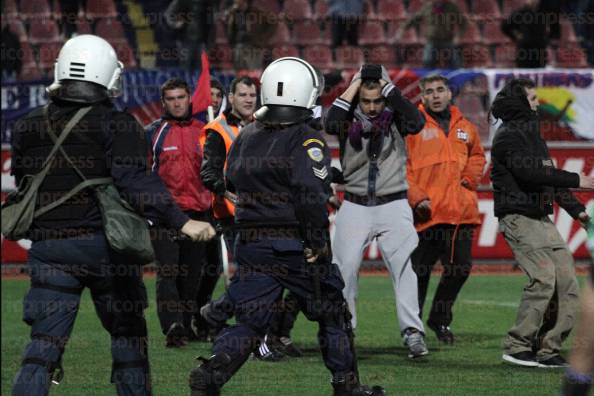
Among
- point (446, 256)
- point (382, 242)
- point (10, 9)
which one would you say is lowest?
point (446, 256)

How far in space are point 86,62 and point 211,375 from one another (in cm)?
184

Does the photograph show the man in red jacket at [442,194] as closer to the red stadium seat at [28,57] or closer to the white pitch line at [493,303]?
the white pitch line at [493,303]

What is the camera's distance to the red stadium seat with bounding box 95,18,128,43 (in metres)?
21.0

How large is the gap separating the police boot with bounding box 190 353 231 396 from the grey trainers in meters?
3.10

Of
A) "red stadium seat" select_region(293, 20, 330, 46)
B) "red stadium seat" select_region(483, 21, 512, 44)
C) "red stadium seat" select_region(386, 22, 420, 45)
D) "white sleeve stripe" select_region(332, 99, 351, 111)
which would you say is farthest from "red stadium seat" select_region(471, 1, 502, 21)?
"white sleeve stripe" select_region(332, 99, 351, 111)

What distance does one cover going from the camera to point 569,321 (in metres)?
9.70

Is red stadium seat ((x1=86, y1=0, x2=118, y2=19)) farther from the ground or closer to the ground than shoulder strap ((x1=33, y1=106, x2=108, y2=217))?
farther from the ground

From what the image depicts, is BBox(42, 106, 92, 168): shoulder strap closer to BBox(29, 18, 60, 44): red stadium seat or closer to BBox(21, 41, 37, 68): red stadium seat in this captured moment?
BBox(21, 41, 37, 68): red stadium seat

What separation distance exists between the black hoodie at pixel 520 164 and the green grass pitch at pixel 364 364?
1.24 meters

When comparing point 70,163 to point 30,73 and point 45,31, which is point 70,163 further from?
point 45,31

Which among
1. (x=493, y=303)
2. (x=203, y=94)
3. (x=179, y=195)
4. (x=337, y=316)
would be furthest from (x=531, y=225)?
(x=493, y=303)

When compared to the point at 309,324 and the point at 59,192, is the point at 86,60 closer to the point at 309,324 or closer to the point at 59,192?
the point at 59,192

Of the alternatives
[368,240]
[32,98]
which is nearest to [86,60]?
[368,240]

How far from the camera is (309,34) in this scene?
71.5 feet
